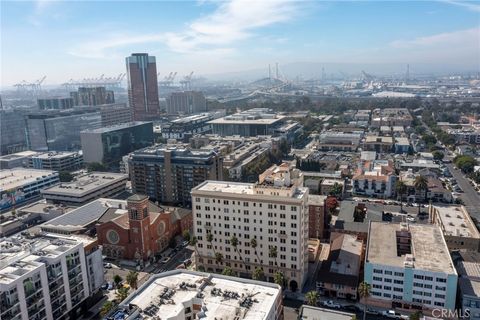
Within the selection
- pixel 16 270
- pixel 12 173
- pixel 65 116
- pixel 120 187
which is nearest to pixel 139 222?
pixel 16 270

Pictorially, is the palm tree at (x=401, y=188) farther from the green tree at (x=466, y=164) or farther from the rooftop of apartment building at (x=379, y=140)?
the rooftop of apartment building at (x=379, y=140)

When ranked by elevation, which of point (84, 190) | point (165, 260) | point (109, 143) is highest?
point (109, 143)

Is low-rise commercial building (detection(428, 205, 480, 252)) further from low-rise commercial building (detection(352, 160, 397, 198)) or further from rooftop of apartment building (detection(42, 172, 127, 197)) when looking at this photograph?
rooftop of apartment building (detection(42, 172, 127, 197))

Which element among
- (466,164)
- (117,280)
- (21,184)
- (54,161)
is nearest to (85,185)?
(21,184)

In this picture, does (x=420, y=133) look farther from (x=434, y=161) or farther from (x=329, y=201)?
(x=329, y=201)

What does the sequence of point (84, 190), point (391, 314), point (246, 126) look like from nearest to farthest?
point (391, 314), point (84, 190), point (246, 126)

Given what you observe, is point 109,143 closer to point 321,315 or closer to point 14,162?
point 14,162
